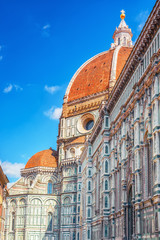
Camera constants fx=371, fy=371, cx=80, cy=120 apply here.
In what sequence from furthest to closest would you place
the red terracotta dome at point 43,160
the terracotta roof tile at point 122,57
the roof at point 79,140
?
1. the terracotta roof tile at point 122,57
2. the red terracotta dome at point 43,160
3. the roof at point 79,140

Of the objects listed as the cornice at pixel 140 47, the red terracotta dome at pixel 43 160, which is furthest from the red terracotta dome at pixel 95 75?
the cornice at pixel 140 47

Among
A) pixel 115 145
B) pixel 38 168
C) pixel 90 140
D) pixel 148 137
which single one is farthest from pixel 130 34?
pixel 148 137

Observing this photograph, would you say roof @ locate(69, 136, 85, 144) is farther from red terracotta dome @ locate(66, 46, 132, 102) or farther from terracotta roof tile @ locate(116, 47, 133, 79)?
terracotta roof tile @ locate(116, 47, 133, 79)

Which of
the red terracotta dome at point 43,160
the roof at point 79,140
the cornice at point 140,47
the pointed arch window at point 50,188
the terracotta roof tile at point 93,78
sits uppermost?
the terracotta roof tile at point 93,78

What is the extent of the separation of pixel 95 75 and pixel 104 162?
1871 inches

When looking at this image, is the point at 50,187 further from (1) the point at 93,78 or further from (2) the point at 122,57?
(2) the point at 122,57

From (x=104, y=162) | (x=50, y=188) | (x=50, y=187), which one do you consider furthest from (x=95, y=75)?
(x=104, y=162)

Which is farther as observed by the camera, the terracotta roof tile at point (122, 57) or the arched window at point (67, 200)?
the terracotta roof tile at point (122, 57)

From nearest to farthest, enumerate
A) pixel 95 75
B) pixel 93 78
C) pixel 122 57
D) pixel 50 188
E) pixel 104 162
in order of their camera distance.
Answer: pixel 104 162 < pixel 50 188 < pixel 93 78 < pixel 95 75 < pixel 122 57

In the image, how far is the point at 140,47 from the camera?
30.7 meters

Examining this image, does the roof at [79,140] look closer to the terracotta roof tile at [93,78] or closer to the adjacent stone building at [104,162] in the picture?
the adjacent stone building at [104,162]

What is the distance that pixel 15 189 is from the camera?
76312 millimetres

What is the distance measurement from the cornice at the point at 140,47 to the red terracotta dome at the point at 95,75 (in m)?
43.6

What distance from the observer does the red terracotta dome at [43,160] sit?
8038 centimetres
